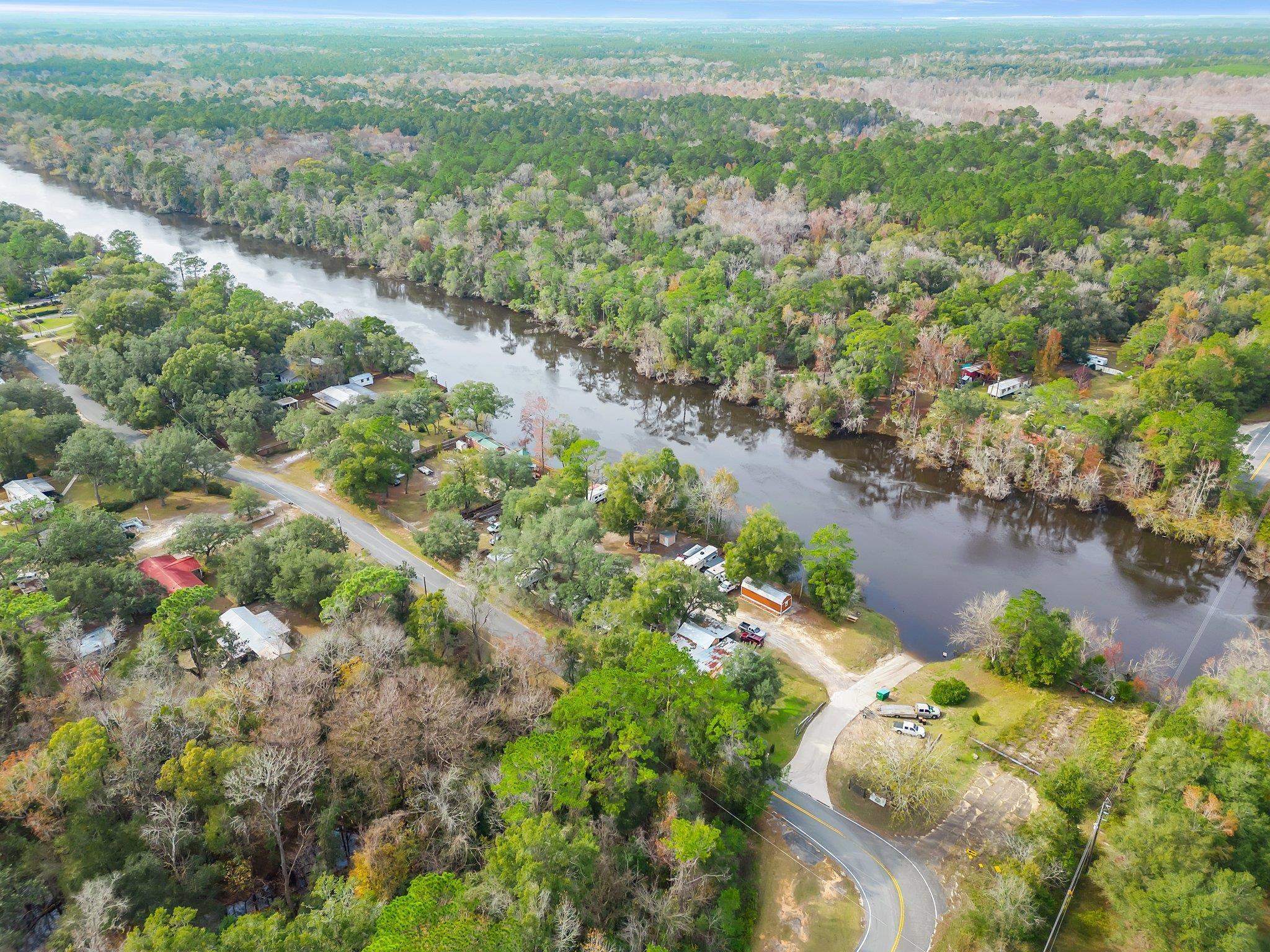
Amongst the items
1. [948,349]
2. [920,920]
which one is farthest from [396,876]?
[948,349]

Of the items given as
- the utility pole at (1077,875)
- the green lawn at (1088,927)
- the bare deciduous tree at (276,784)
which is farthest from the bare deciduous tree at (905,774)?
the bare deciduous tree at (276,784)

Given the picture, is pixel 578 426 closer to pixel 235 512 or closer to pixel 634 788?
pixel 235 512

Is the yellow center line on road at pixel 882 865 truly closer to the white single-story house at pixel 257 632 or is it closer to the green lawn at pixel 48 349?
the white single-story house at pixel 257 632

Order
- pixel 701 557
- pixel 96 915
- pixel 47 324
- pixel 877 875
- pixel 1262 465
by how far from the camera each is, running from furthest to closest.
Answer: pixel 47 324
pixel 1262 465
pixel 701 557
pixel 877 875
pixel 96 915

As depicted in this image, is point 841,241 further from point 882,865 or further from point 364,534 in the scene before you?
point 882,865

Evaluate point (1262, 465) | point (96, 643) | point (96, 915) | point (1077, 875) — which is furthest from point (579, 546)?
point (1262, 465)
